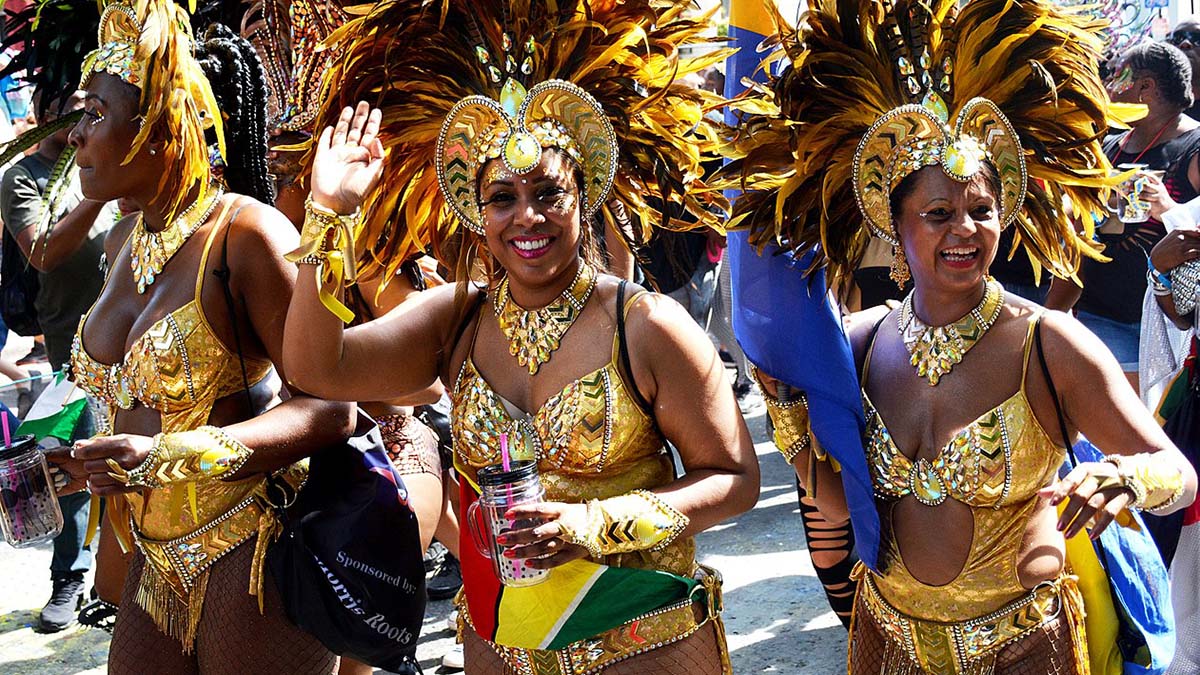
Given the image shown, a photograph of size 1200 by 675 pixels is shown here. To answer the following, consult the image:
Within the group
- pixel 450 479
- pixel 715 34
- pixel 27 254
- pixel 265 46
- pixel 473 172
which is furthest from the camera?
pixel 27 254

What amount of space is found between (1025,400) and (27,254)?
468cm

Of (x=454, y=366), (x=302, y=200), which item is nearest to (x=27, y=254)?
(x=302, y=200)

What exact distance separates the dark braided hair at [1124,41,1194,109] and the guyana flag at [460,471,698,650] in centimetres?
393

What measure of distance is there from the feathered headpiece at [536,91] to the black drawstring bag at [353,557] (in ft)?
2.34

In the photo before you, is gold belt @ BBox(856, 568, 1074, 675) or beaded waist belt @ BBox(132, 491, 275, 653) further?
beaded waist belt @ BBox(132, 491, 275, 653)

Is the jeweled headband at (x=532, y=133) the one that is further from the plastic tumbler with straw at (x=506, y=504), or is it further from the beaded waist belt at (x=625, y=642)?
the beaded waist belt at (x=625, y=642)

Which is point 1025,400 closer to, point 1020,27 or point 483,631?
point 1020,27

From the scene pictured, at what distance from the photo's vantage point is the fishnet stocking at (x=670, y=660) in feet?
9.05

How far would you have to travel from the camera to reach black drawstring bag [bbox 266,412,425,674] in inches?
125

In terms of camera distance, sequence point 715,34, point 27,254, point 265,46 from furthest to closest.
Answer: point 27,254, point 265,46, point 715,34

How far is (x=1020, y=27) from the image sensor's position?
2992 mm

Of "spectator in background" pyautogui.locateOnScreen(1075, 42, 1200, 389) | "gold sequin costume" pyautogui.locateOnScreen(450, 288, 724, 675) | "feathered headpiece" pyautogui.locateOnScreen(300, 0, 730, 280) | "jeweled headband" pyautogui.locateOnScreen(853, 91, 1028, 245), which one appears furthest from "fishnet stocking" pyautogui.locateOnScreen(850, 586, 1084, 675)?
"spectator in background" pyautogui.locateOnScreen(1075, 42, 1200, 389)

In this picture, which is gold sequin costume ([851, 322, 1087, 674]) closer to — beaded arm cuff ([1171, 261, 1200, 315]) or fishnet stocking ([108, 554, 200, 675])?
fishnet stocking ([108, 554, 200, 675])

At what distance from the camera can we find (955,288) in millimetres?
2916
